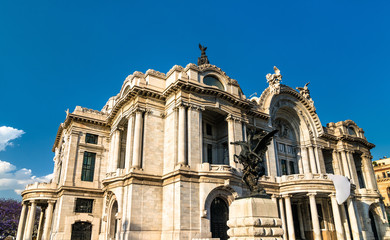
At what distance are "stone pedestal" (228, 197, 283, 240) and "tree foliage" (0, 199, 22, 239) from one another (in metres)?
50.4

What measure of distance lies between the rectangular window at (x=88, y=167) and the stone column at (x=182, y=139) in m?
13.3

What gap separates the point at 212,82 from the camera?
1220 inches

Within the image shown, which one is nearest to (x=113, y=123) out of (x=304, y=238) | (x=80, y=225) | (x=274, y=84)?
(x=80, y=225)

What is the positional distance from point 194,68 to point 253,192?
1846 cm

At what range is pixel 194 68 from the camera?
95.2ft

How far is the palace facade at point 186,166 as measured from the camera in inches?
982

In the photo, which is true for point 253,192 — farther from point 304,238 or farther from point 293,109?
point 293,109

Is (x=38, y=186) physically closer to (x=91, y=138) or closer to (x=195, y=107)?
(x=91, y=138)

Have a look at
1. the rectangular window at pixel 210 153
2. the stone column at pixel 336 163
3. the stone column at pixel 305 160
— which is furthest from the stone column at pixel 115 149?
the stone column at pixel 336 163

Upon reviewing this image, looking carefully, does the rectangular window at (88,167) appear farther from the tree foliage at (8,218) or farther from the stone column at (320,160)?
the stone column at (320,160)

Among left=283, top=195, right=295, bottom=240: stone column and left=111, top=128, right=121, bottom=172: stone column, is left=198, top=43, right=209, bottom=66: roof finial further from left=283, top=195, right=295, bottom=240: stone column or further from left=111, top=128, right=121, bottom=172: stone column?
left=283, top=195, right=295, bottom=240: stone column

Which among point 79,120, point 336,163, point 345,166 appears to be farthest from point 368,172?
point 79,120

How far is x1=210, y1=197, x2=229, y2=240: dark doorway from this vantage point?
25141 mm

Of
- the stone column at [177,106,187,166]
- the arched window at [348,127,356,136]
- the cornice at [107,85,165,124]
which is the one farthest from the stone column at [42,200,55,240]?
the arched window at [348,127,356,136]
